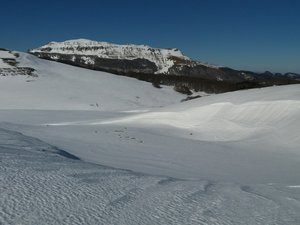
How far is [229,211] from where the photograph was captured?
431 cm

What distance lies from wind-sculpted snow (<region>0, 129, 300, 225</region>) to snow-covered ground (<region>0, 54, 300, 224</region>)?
11 millimetres

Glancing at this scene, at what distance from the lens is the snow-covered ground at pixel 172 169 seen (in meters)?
3.92

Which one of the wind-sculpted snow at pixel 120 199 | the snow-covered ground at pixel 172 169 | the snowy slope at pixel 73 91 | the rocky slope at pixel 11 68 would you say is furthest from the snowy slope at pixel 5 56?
the wind-sculpted snow at pixel 120 199

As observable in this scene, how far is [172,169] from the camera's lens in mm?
8273

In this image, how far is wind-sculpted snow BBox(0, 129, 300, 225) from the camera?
144 inches

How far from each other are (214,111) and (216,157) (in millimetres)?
9171

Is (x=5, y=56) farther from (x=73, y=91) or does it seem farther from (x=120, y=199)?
(x=120, y=199)

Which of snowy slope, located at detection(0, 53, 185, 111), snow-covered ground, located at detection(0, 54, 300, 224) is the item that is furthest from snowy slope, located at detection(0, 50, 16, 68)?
snow-covered ground, located at detection(0, 54, 300, 224)

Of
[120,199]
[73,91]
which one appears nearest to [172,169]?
[120,199]

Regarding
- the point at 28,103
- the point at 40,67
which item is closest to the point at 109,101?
the point at 28,103

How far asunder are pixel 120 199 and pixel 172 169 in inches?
159

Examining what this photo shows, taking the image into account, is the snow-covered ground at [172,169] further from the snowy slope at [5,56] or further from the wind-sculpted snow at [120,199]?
the snowy slope at [5,56]

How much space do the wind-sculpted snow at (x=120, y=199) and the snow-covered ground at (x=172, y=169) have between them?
0.04 feet

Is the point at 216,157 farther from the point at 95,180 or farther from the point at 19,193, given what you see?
the point at 19,193
